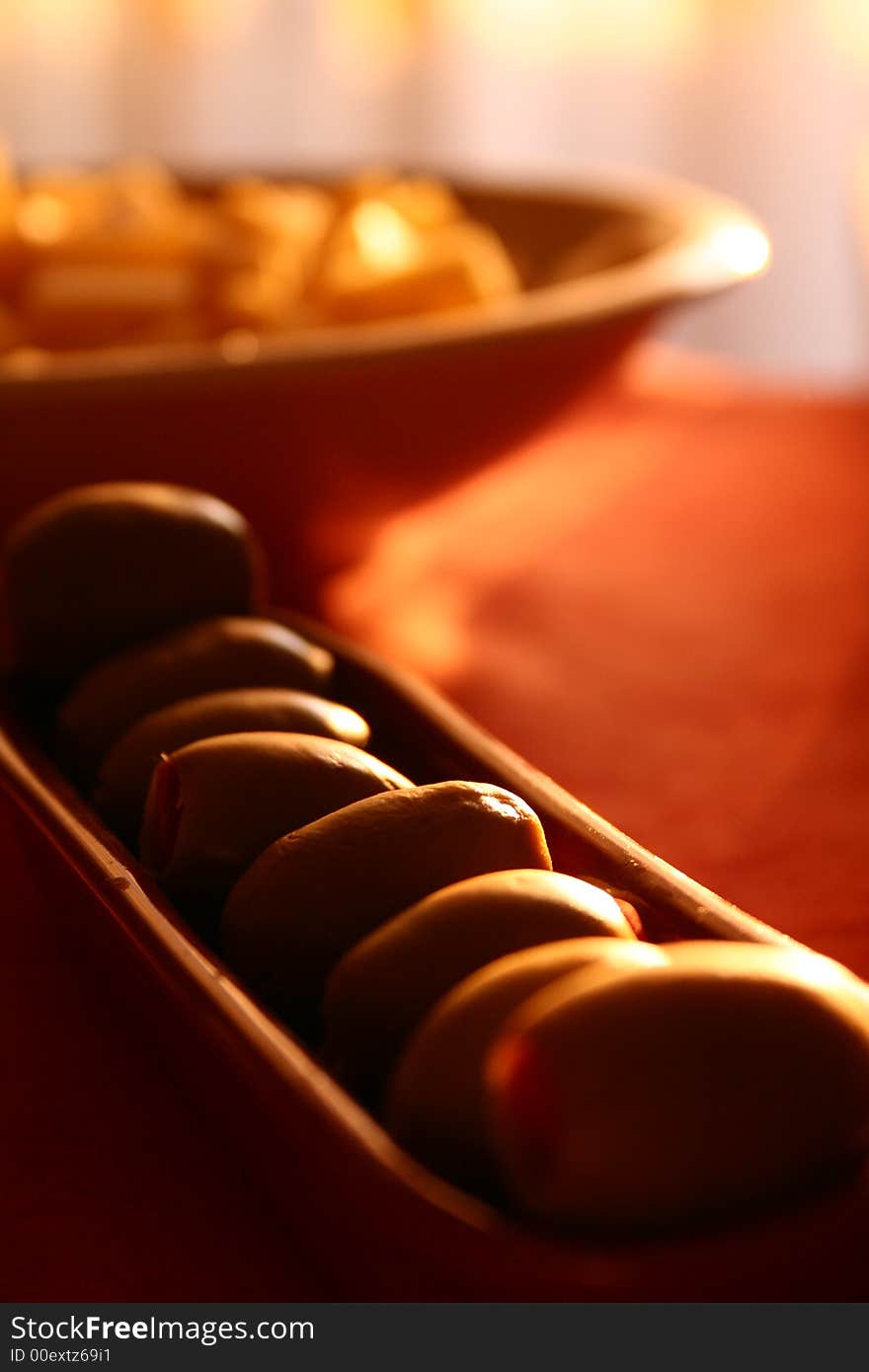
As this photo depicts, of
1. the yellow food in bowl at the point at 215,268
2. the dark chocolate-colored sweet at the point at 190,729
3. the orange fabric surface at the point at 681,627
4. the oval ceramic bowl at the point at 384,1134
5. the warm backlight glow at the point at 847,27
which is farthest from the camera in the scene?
the warm backlight glow at the point at 847,27

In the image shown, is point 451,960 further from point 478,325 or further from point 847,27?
point 847,27

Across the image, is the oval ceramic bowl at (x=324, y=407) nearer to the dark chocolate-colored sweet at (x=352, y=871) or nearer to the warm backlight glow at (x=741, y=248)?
the warm backlight glow at (x=741, y=248)

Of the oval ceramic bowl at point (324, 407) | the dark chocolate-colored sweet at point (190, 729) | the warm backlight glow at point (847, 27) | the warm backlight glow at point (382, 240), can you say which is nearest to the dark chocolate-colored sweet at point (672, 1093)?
the dark chocolate-colored sweet at point (190, 729)

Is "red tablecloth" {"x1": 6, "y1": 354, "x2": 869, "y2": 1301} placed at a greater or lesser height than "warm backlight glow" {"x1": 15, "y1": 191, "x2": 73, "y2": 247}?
lesser

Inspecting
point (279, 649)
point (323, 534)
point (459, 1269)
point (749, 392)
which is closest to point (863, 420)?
point (749, 392)

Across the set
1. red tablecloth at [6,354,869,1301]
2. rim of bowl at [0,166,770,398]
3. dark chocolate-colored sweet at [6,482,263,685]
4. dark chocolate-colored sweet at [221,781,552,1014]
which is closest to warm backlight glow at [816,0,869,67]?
red tablecloth at [6,354,869,1301]

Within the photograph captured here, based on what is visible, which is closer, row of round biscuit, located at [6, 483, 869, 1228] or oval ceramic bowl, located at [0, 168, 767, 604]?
row of round biscuit, located at [6, 483, 869, 1228]

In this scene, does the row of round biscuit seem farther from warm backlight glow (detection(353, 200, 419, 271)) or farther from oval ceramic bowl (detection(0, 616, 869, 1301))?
warm backlight glow (detection(353, 200, 419, 271))
